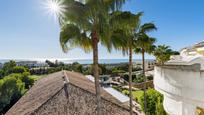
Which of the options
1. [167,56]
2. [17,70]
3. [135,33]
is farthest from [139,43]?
[17,70]

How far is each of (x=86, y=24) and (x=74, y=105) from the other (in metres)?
7.58

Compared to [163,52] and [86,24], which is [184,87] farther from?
[163,52]

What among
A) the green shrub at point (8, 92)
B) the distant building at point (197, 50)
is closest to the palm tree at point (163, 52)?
the green shrub at point (8, 92)

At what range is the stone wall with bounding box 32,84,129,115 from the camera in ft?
46.0

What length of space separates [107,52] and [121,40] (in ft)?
4.03

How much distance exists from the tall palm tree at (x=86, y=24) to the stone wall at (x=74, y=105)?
5655 millimetres

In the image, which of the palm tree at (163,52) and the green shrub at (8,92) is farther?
the palm tree at (163,52)

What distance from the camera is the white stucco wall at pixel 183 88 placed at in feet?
14.4

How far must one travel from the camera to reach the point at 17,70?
5425 centimetres

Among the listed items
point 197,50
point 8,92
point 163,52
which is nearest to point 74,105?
point 197,50

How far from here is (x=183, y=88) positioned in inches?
183

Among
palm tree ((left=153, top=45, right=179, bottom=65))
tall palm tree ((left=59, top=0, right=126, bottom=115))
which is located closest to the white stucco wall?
tall palm tree ((left=59, top=0, right=126, bottom=115))

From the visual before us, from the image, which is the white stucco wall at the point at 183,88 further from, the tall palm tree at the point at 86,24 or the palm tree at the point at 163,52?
the palm tree at the point at 163,52

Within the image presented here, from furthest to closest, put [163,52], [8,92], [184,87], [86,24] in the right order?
[163,52], [8,92], [86,24], [184,87]
